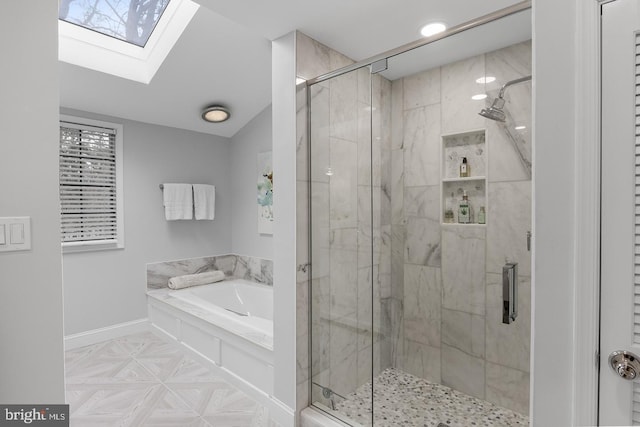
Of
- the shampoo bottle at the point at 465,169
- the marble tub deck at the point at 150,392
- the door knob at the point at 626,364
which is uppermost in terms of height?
the shampoo bottle at the point at 465,169

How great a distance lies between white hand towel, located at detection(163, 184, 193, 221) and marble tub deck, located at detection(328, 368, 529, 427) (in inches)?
96.7

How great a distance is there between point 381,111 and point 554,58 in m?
1.17

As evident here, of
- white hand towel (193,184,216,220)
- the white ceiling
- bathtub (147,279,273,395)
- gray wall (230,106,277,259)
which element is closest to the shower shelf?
the white ceiling

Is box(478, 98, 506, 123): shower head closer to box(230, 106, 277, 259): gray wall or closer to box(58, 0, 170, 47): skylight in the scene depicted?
box(230, 106, 277, 259): gray wall

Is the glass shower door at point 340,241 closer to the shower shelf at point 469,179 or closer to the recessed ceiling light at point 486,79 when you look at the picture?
the shower shelf at point 469,179

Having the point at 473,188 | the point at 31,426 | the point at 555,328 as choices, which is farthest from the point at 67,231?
the point at 555,328

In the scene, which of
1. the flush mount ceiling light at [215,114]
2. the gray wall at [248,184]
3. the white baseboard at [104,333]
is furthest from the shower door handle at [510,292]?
the white baseboard at [104,333]

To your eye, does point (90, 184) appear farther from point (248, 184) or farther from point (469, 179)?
point (469, 179)

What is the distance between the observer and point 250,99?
3.37 m

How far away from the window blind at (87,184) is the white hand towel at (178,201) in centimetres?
46

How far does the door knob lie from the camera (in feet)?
3.26

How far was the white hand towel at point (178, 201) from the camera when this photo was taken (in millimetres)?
3500

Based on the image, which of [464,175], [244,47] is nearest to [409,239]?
[464,175]

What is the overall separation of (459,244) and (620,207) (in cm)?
124
